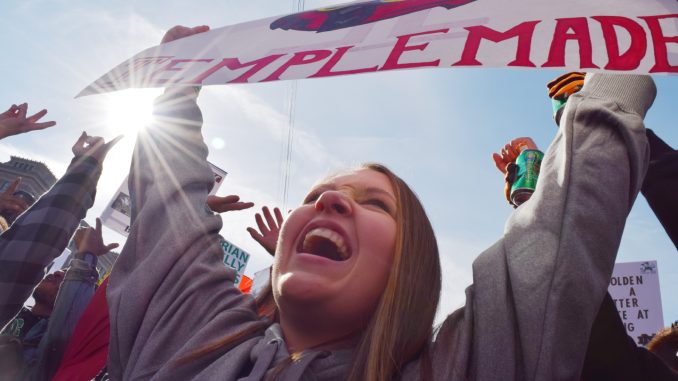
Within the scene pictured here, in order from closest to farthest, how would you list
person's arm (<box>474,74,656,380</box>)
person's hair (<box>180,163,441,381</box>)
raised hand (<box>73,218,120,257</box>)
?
person's arm (<box>474,74,656,380</box>) → person's hair (<box>180,163,441,381</box>) → raised hand (<box>73,218,120,257</box>)

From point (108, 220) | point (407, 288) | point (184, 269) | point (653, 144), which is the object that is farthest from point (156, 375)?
point (108, 220)

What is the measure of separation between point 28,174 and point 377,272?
3199 centimetres

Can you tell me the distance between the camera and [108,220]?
6.08m

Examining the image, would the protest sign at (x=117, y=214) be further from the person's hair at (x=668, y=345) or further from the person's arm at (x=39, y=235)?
the person's hair at (x=668, y=345)

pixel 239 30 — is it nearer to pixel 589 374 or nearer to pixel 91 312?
pixel 91 312

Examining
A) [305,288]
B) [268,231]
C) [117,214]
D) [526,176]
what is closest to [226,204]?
[268,231]

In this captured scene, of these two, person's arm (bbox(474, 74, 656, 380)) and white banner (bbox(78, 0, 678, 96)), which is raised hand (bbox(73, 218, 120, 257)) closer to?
white banner (bbox(78, 0, 678, 96))

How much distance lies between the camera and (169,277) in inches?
55.1

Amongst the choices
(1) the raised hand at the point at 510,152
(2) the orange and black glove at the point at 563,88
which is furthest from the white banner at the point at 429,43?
(1) the raised hand at the point at 510,152

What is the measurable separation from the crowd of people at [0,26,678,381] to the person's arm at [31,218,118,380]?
2.05 feet

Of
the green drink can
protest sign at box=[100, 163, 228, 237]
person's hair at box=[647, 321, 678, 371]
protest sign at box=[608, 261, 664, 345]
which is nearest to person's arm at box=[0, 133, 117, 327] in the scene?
the green drink can

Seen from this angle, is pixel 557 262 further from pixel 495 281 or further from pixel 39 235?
pixel 39 235

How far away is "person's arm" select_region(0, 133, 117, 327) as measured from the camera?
1822mm

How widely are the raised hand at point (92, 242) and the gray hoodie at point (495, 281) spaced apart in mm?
1699
